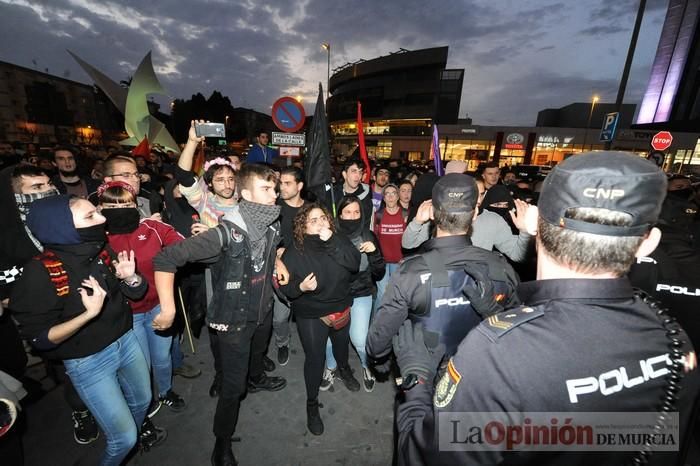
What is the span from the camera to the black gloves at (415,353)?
149 centimetres

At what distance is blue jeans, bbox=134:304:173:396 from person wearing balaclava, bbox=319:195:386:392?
1743 millimetres

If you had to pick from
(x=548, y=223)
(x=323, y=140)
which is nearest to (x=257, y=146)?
(x=323, y=140)

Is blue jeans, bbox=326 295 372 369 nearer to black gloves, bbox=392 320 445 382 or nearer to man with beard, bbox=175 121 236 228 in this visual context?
black gloves, bbox=392 320 445 382

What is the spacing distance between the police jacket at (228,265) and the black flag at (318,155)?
198cm

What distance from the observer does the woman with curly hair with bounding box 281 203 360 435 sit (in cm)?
298

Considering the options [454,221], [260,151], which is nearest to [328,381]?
[454,221]

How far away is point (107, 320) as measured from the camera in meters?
2.20

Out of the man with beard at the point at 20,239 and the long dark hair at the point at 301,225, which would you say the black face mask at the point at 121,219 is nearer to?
the man with beard at the point at 20,239

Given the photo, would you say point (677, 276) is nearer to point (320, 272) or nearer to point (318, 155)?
point (320, 272)

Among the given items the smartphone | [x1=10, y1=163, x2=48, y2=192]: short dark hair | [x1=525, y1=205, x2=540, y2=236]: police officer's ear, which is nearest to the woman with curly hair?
the smartphone

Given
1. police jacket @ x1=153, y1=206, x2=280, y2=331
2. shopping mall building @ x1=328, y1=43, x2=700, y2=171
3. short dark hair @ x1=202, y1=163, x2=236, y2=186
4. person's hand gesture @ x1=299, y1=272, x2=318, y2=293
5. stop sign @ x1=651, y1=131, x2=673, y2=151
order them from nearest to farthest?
police jacket @ x1=153, y1=206, x2=280, y2=331 < person's hand gesture @ x1=299, y1=272, x2=318, y2=293 < short dark hair @ x1=202, y1=163, x2=236, y2=186 < stop sign @ x1=651, y1=131, x2=673, y2=151 < shopping mall building @ x1=328, y1=43, x2=700, y2=171

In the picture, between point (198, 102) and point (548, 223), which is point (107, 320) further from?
point (198, 102)

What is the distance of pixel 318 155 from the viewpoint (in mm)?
4492

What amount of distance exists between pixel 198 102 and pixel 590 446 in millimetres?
54532
